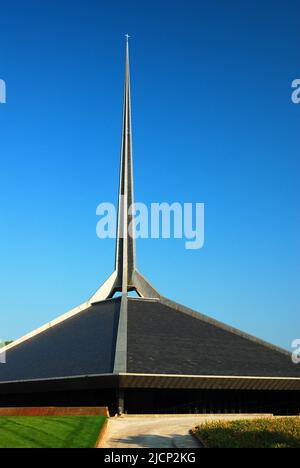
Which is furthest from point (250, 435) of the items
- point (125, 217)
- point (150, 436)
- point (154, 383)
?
point (125, 217)

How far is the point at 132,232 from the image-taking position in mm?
56156

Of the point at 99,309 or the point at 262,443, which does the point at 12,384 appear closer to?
the point at 99,309

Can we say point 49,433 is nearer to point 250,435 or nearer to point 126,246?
Result: point 250,435

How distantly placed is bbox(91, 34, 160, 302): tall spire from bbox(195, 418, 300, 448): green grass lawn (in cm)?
2853

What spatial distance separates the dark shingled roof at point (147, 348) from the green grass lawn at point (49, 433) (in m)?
11.3

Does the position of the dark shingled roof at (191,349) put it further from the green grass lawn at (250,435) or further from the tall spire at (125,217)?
the green grass lawn at (250,435)

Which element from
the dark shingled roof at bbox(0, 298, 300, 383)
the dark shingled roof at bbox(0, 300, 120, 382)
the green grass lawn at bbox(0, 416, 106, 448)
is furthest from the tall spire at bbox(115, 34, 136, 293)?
the green grass lawn at bbox(0, 416, 106, 448)

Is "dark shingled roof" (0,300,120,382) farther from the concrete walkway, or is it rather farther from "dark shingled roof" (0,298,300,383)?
the concrete walkway

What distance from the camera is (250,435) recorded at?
1820 centimetres

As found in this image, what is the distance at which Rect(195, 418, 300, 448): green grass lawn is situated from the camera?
16.7 m
